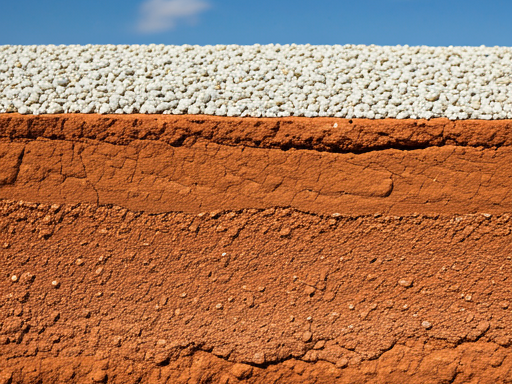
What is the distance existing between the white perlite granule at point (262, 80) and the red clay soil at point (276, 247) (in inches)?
9.4

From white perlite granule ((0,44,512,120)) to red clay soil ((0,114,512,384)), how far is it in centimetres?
24

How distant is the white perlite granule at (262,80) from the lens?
5461mm

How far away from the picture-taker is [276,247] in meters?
5.33

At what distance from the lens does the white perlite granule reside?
5461 mm

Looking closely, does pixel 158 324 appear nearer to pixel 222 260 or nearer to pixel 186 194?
pixel 222 260

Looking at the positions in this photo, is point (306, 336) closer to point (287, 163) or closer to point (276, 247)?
point (276, 247)

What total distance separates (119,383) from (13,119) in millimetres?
3222

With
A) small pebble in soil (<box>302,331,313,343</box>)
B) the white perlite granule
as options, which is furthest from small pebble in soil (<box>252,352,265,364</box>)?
the white perlite granule

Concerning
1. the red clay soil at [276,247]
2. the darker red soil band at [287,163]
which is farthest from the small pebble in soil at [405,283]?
the darker red soil band at [287,163]

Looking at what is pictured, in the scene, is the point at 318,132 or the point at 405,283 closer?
the point at 318,132

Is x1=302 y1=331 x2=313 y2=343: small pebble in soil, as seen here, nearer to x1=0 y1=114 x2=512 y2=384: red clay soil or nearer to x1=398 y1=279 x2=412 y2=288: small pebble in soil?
x1=0 y1=114 x2=512 y2=384: red clay soil

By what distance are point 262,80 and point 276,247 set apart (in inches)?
84.4

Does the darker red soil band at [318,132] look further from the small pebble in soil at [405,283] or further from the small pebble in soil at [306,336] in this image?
the small pebble in soil at [306,336]

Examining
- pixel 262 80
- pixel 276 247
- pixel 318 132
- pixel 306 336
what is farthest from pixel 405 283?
pixel 262 80
